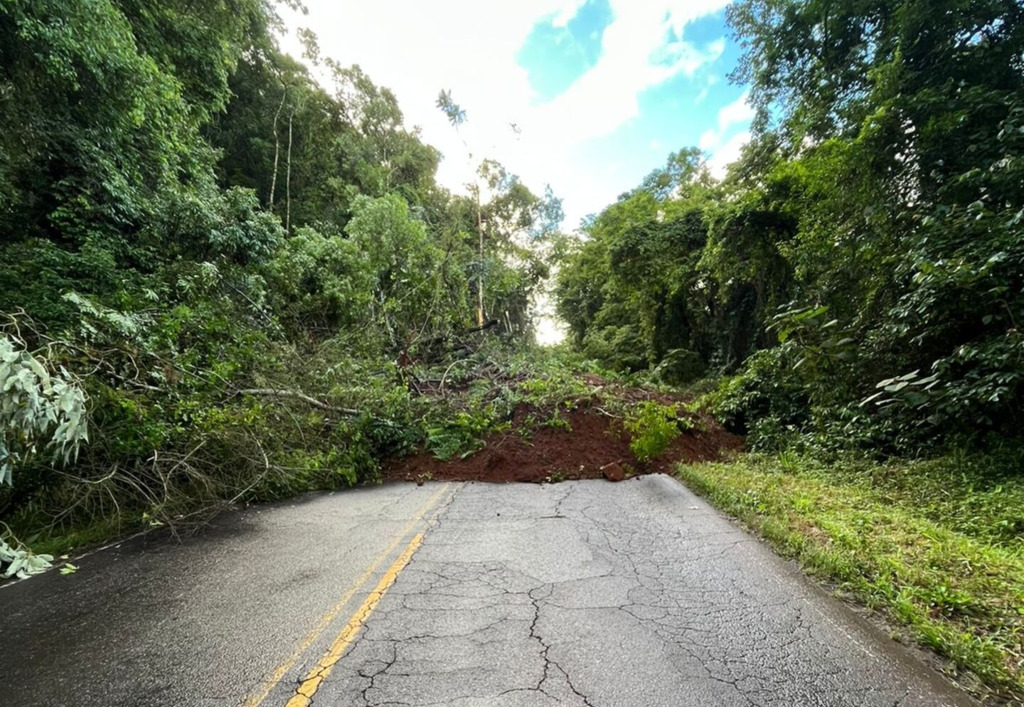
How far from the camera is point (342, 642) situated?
8.43 feet

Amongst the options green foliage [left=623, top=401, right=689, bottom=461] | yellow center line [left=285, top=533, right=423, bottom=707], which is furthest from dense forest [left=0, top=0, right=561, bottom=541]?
green foliage [left=623, top=401, right=689, bottom=461]

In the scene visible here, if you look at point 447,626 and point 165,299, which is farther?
point 165,299

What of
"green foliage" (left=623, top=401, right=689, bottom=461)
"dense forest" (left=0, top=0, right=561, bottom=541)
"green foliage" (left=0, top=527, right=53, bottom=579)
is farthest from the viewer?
"green foliage" (left=623, top=401, right=689, bottom=461)

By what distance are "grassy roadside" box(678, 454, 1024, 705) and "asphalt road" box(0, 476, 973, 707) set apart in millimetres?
226

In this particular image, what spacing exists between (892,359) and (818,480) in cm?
Result: 227

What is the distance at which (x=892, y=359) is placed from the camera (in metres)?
6.38

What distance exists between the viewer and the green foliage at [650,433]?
24.1ft

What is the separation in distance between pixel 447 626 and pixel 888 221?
8246 mm

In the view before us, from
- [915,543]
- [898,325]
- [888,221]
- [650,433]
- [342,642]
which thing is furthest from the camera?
[650,433]

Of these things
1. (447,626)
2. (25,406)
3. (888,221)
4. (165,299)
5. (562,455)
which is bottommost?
(447,626)

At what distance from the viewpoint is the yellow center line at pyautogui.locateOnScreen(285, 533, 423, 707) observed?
2.16 meters

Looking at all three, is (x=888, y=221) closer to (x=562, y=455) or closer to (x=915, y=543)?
(x=915, y=543)

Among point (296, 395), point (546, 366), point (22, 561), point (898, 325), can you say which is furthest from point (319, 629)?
point (546, 366)

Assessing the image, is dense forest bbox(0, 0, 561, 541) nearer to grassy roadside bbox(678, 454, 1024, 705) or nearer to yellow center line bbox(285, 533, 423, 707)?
yellow center line bbox(285, 533, 423, 707)
